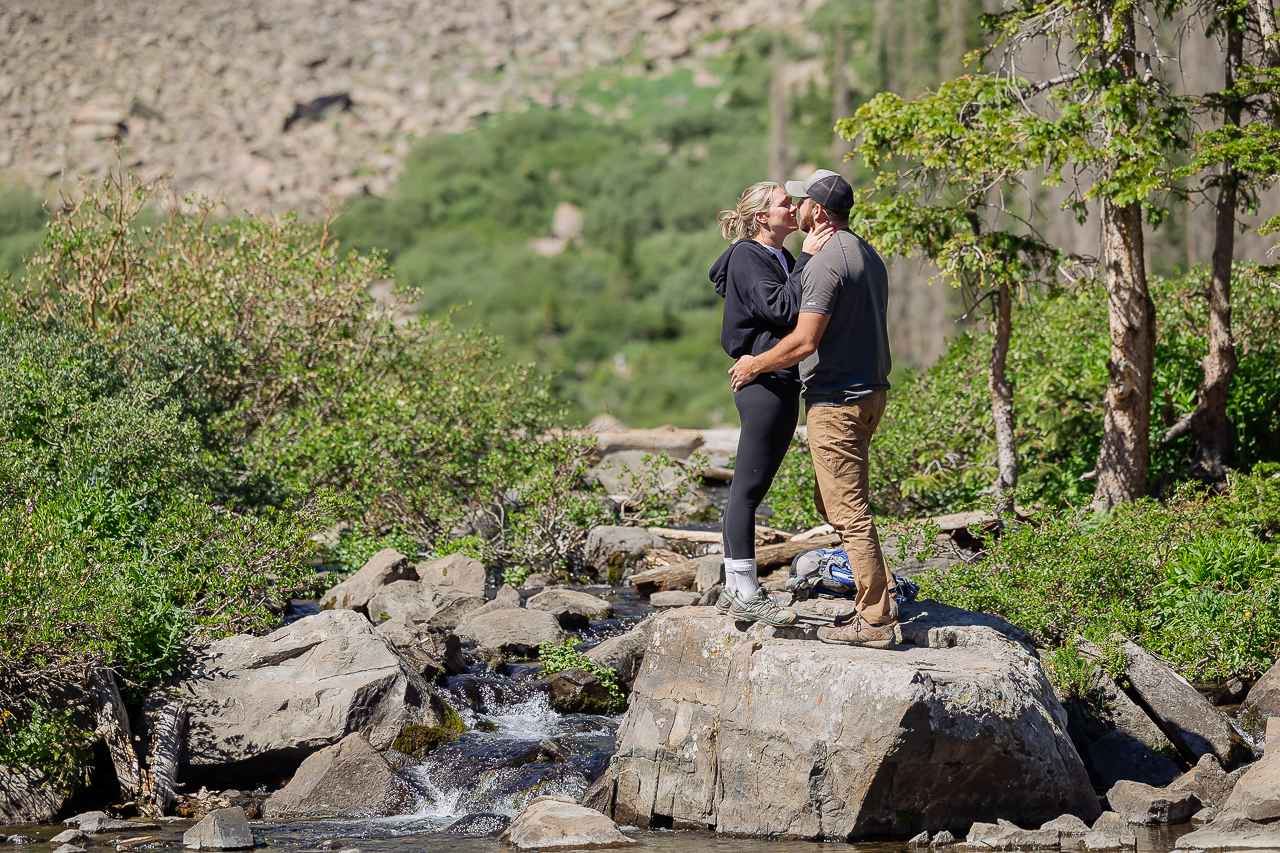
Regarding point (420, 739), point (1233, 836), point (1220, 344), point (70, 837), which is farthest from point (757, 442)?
point (1220, 344)

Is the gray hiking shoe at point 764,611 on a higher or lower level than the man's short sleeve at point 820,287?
lower

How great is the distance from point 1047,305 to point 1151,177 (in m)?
4.04

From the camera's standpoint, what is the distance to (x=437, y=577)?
11969 millimetres

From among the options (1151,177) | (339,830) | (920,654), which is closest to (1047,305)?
(1151,177)

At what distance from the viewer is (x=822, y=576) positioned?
22.6 feet

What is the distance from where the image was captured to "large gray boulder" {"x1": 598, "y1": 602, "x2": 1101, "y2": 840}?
6.16m

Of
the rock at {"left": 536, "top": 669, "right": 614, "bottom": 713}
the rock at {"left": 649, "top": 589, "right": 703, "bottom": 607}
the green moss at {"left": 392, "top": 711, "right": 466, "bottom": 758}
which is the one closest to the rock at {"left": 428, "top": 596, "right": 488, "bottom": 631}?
the rock at {"left": 649, "top": 589, "right": 703, "bottom": 607}

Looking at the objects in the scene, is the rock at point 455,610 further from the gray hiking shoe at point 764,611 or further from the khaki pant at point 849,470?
the khaki pant at point 849,470

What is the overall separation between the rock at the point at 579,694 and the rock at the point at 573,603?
1992mm

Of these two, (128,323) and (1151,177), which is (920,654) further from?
(128,323)

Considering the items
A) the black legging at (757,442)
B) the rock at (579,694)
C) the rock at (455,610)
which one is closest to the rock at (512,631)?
the rock at (455,610)

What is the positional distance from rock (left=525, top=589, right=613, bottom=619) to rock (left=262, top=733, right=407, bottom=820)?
3.54 m

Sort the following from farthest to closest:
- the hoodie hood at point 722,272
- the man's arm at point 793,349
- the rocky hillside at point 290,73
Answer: the rocky hillside at point 290,73, the hoodie hood at point 722,272, the man's arm at point 793,349

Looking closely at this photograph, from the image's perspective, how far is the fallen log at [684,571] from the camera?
12227 mm
